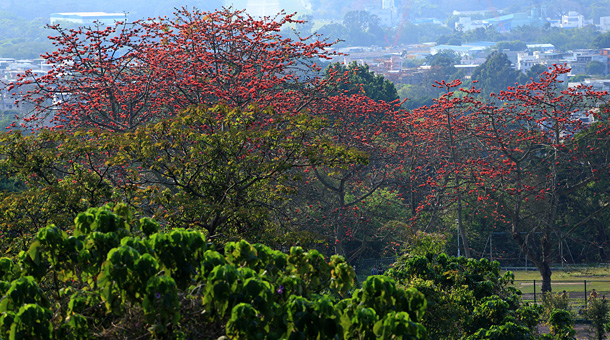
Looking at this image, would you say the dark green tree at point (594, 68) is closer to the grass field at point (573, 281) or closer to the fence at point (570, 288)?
the grass field at point (573, 281)

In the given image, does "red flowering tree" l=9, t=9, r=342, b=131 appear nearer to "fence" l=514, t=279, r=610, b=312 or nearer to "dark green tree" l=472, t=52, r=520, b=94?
"fence" l=514, t=279, r=610, b=312

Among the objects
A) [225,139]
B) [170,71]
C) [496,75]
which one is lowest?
[496,75]

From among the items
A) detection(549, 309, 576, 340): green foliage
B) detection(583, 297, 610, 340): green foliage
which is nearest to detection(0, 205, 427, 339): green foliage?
detection(549, 309, 576, 340): green foliage

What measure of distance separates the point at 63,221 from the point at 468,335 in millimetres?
6810

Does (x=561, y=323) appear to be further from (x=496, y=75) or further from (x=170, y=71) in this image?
(x=496, y=75)

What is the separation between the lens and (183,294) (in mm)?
6406

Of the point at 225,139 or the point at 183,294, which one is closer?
the point at 183,294

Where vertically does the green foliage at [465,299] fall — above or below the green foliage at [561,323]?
above

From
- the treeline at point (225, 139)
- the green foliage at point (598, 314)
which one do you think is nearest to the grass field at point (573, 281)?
the treeline at point (225, 139)

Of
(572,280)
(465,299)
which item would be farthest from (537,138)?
(465,299)

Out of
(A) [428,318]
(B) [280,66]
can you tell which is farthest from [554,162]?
(A) [428,318]

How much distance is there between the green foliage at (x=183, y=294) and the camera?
552 centimetres

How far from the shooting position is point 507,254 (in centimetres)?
3853

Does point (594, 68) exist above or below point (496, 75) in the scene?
below
